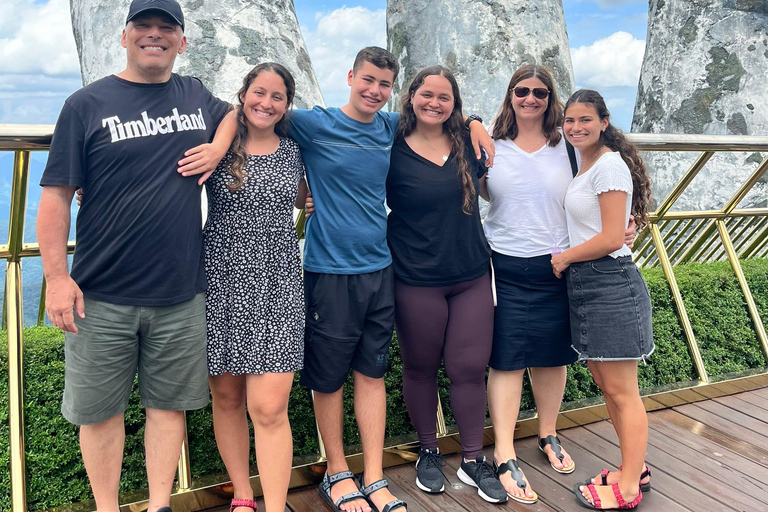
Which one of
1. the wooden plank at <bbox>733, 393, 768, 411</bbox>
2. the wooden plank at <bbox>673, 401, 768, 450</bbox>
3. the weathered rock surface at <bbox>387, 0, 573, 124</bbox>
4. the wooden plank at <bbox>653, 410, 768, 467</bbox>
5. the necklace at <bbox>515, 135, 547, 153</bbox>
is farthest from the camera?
the weathered rock surface at <bbox>387, 0, 573, 124</bbox>

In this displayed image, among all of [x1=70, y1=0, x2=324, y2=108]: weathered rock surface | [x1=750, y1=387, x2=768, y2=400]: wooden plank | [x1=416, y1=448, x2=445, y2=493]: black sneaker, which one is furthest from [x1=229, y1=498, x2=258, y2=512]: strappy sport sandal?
[x1=750, y1=387, x2=768, y2=400]: wooden plank

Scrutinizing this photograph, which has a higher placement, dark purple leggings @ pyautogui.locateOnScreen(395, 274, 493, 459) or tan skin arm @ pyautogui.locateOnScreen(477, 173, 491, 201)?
tan skin arm @ pyautogui.locateOnScreen(477, 173, 491, 201)

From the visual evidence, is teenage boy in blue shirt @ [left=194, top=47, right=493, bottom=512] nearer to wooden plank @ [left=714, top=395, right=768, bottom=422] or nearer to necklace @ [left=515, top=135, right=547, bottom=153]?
necklace @ [left=515, top=135, right=547, bottom=153]

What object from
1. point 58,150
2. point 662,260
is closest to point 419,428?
point 58,150

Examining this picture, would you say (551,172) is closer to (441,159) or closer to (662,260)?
(441,159)

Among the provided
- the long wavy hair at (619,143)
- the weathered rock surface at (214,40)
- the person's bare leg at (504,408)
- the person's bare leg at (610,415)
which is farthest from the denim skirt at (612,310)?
the weathered rock surface at (214,40)

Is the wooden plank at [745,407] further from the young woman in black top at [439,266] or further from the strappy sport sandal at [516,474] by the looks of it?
the young woman in black top at [439,266]

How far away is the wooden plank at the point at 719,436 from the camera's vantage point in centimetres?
286

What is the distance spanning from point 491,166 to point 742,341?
243cm

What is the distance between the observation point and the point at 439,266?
94.3 inches

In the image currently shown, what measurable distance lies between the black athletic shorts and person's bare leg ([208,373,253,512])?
0.81ft

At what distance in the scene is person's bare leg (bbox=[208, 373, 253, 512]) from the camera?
2.19 metres

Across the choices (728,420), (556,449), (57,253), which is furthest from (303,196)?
(728,420)

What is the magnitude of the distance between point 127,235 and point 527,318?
1.51 m
